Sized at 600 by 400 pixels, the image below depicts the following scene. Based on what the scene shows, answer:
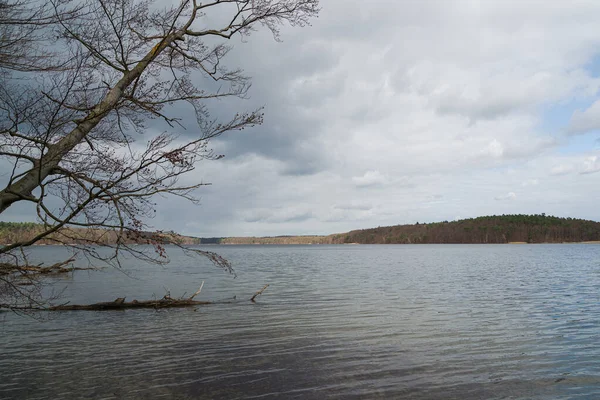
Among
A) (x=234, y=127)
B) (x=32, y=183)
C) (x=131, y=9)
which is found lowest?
(x=32, y=183)

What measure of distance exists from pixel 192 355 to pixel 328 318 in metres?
7.59

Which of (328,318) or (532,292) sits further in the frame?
(532,292)

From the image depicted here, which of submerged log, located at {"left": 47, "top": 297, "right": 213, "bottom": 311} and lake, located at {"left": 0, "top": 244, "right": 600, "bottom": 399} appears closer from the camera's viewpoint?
lake, located at {"left": 0, "top": 244, "right": 600, "bottom": 399}

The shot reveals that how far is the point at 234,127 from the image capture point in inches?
277

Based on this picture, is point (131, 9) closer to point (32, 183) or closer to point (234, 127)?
point (234, 127)

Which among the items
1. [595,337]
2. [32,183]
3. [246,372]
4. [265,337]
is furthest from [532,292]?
[32,183]

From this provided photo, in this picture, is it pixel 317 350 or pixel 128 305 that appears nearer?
pixel 317 350

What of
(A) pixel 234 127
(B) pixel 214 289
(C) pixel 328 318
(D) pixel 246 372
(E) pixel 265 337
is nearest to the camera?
(A) pixel 234 127

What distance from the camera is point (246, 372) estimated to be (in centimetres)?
1113

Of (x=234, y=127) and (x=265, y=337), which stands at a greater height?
(x=234, y=127)

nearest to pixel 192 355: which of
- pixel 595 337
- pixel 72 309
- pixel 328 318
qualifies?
pixel 328 318

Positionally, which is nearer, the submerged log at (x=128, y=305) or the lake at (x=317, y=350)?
the lake at (x=317, y=350)

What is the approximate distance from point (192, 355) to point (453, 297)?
58.6 feet

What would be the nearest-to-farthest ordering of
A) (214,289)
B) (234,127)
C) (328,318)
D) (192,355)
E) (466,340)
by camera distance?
1. (234,127)
2. (192,355)
3. (466,340)
4. (328,318)
5. (214,289)
